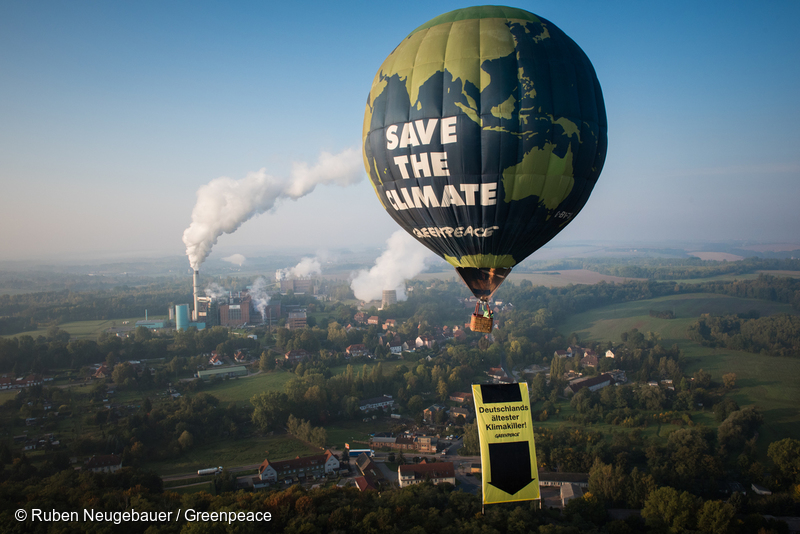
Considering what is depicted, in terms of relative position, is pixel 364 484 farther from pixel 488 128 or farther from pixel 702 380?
pixel 702 380

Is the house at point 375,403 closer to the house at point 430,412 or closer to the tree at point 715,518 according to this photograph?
the house at point 430,412

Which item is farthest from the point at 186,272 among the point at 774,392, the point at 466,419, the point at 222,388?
the point at 774,392

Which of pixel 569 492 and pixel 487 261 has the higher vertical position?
pixel 487 261

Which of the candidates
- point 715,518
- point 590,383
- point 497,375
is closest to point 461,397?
point 497,375

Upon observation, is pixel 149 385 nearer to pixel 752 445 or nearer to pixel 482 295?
pixel 482 295

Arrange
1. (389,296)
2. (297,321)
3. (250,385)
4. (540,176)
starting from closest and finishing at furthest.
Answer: (540,176)
(250,385)
(297,321)
(389,296)

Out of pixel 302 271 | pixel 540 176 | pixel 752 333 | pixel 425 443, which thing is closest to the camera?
pixel 540 176

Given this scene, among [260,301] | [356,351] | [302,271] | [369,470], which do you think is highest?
[302,271]

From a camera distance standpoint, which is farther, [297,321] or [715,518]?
[297,321]
